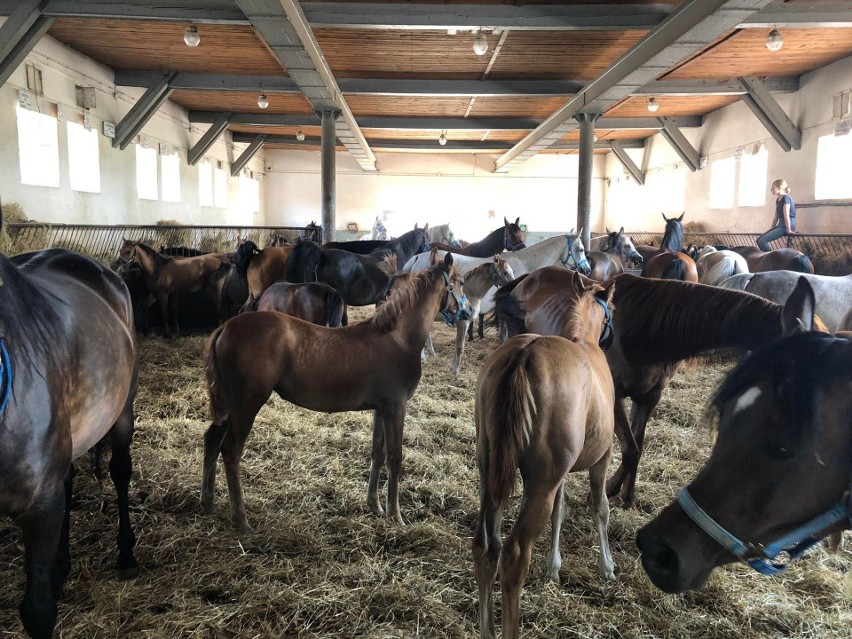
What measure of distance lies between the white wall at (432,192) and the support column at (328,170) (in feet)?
37.8

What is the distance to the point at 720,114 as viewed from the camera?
14.8 m

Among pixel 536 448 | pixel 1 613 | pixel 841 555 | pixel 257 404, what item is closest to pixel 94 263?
pixel 257 404

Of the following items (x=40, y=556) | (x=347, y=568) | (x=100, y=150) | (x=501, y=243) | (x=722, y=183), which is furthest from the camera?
(x=722, y=183)

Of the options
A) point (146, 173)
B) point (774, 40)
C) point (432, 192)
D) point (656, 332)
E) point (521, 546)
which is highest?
point (774, 40)

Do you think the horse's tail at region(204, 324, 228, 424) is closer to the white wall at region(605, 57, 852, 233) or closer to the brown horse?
the brown horse

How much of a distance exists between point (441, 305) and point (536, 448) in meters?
1.80

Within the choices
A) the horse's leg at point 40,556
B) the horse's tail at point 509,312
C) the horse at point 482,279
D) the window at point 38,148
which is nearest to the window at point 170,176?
the window at point 38,148

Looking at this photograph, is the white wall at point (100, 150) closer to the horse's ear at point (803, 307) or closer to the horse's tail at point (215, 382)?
the horse's tail at point (215, 382)

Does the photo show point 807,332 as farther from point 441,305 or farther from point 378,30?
point 378,30

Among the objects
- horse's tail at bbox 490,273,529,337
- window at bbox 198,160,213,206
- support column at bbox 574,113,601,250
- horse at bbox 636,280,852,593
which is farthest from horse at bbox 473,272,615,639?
window at bbox 198,160,213,206

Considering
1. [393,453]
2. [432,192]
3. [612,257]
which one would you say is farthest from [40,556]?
[432,192]

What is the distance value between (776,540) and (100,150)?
40.2 ft

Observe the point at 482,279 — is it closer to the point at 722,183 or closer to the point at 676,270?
the point at 676,270

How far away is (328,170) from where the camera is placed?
11.3m
